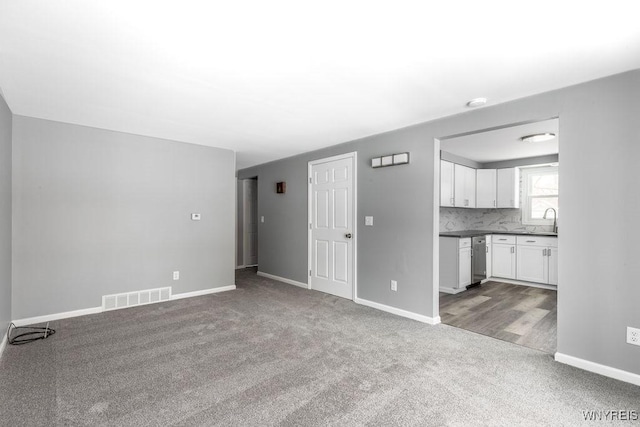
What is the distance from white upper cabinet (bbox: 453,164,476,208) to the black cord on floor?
579 centimetres

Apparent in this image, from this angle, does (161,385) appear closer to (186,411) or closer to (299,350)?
(186,411)

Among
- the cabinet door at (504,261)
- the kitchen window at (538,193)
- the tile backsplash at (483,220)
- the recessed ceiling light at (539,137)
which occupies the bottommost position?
the cabinet door at (504,261)

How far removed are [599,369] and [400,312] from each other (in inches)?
71.1

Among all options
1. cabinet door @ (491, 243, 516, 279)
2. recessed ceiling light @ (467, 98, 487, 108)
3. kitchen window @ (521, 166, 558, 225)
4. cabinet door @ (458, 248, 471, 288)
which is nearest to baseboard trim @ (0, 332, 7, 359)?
recessed ceiling light @ (467, 98, 487, 108)

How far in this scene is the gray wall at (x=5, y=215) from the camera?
2.80 metres

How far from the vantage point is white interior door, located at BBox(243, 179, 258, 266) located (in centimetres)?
704

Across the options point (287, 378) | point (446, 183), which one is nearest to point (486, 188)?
point (446, 183)

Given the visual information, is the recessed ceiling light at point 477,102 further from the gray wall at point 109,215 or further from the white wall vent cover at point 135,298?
the white wall vent cover at point 135,298

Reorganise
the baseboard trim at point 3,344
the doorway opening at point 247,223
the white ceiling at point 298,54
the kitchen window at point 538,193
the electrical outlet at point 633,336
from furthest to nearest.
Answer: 1. the doorway opening at point 247,223
2. the kitchen window at point 538,193
3. the baseboard trim at point 3,344
4. the electrical outlet at point 633,336
5. the white ceiling at point 298,54

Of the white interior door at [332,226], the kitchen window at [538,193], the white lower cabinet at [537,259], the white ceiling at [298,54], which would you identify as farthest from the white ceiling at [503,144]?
the white interior door at [332,226]

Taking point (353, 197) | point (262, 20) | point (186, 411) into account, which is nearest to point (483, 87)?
point (262, 20)

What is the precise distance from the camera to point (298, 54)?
206 cm

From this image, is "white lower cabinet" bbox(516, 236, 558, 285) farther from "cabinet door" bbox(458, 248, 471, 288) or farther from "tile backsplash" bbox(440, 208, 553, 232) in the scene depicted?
"cabinet door" bbox(458, 248, 471, 288)

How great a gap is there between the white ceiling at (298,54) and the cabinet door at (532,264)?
11.6ft
